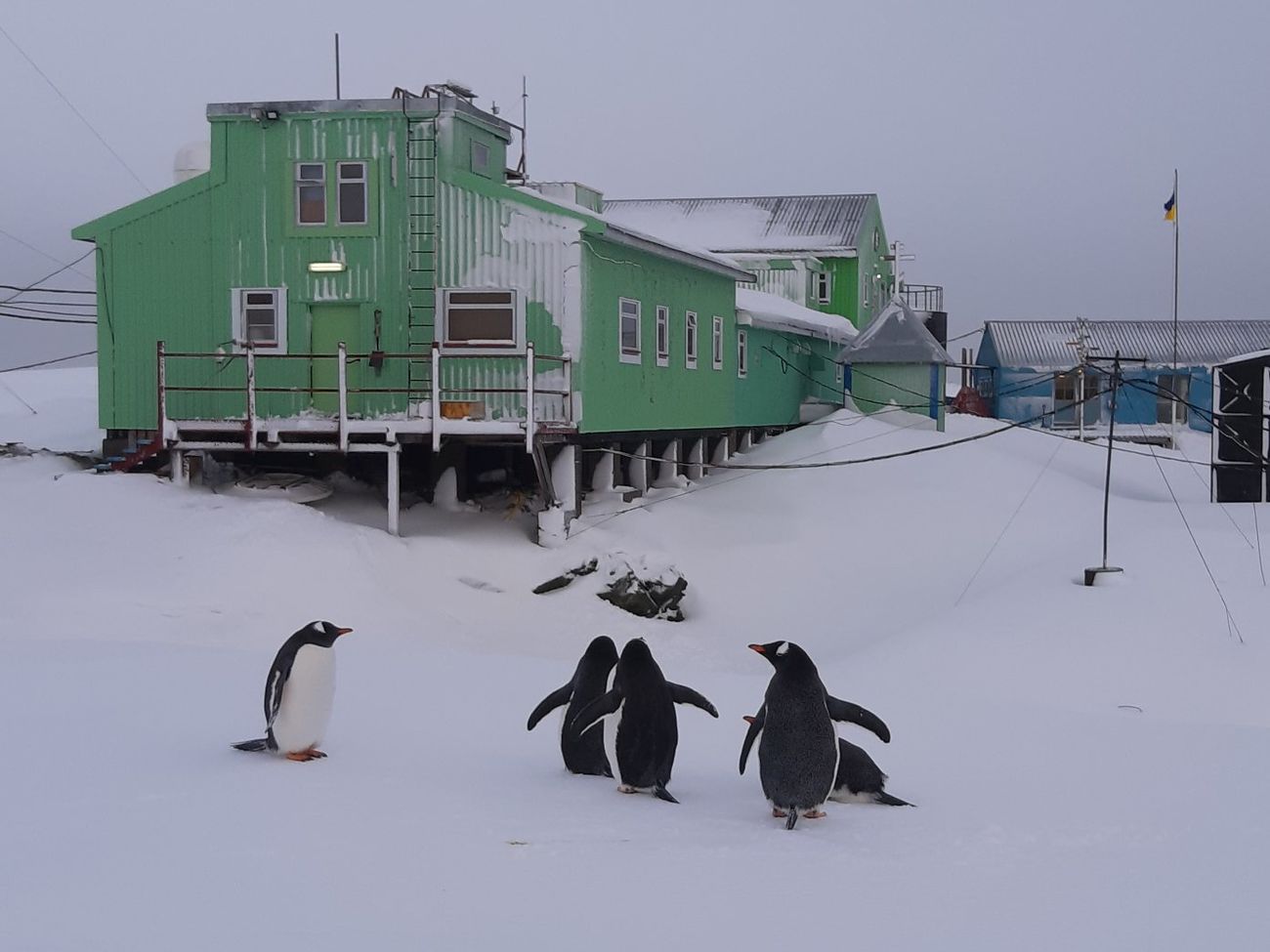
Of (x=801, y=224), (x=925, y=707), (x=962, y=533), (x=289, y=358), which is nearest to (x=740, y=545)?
(x=962, y=533)

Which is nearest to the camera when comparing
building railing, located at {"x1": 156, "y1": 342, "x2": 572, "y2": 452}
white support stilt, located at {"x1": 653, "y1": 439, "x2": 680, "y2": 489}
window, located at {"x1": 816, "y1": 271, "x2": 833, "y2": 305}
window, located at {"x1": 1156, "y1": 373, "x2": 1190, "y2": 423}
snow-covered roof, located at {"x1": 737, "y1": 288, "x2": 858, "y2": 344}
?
building railing, located at {"x1": 156, "y1": 342, "x2": 572, "y2": 452}

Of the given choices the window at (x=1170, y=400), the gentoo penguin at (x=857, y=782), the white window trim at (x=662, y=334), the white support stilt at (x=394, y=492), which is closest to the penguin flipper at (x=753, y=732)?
the gentoo penguin at (x=857, y=782)

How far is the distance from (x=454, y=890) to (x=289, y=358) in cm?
1803

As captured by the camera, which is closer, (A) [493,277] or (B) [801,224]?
(A) [493,277]

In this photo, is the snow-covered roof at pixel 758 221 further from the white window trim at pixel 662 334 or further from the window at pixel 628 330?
the window at pixel 628 330

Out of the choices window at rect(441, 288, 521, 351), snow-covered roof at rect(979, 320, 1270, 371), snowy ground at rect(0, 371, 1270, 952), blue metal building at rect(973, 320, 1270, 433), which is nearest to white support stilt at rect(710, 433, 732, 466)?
snowy ground at rect(0, 371, 1270, 952)

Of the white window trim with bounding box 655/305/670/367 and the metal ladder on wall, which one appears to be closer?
the metal ladder on wall

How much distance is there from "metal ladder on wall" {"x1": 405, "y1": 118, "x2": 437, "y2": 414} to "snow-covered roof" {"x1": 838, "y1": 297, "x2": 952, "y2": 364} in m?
16.4

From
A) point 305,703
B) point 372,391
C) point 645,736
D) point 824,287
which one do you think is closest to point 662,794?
point 645,736

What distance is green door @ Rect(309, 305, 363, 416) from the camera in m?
22.9

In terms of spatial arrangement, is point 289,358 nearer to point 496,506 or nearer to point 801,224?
point 496,506

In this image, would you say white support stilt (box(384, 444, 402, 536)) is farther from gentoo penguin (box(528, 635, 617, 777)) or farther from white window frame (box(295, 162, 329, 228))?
gentoo penguin (box(528, 635, 617, 777))

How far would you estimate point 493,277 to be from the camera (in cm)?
2289

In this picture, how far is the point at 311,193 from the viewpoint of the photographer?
910 inches
